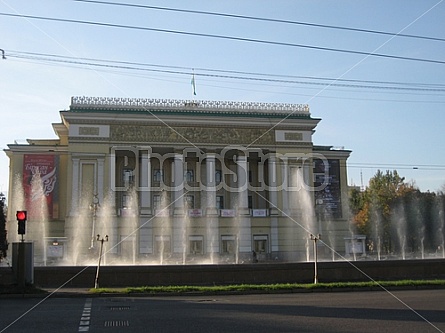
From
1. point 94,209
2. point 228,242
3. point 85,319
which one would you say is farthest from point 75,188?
point 85,319

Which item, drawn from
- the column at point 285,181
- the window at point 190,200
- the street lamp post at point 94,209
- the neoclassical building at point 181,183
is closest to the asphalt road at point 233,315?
the street lamp post at point 94,209

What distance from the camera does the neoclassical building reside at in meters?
53.9

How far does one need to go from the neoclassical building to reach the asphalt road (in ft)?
110

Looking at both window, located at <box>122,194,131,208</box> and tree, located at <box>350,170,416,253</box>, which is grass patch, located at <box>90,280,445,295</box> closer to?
window, located at <box>122,194,131,208</box>

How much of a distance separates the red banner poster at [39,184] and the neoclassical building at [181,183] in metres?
0.09

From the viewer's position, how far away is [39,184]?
177 ft

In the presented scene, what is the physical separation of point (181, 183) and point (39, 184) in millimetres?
13257

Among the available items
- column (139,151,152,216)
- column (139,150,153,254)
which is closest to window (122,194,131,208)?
column (139,150,153,254)

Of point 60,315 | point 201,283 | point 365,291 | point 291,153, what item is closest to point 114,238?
point 291,153

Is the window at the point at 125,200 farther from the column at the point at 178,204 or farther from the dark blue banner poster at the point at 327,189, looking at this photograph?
the dark blue banner poster at the point at 327,189

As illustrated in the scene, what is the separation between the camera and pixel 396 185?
74.2 m

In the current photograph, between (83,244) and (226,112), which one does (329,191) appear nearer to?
(226,112)

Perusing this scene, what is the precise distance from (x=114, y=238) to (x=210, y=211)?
9.50 meters

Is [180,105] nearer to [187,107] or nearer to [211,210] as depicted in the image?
[187,107]
